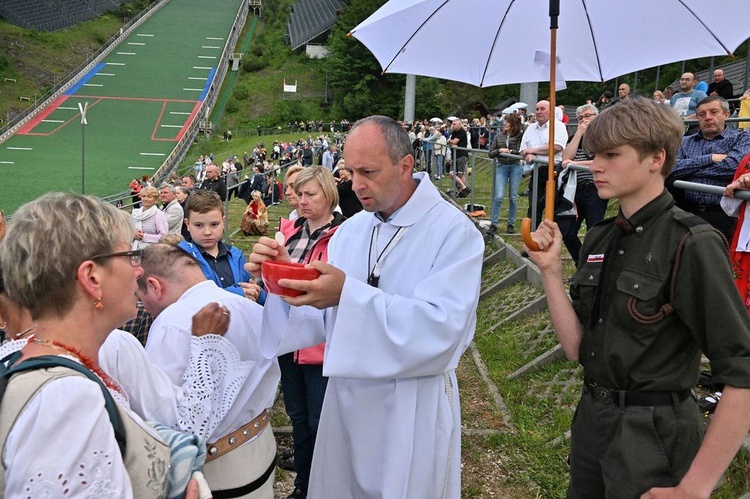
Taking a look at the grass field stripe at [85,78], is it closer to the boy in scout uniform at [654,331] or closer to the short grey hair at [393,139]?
the short grey hair at [393,139]

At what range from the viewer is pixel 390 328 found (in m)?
2.11

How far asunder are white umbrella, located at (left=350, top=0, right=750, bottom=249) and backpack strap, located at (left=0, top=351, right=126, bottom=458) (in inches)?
83.3

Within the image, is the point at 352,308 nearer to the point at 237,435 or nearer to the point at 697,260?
the point at 237,435

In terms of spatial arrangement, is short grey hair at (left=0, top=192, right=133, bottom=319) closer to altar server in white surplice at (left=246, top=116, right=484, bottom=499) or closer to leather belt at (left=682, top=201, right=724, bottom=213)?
altar server in white surplice at (left=246, top=116, right=484, bottom=499)

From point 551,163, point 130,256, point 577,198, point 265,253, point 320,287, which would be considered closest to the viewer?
point 130,256

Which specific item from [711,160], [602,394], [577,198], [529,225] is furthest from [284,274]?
[577,198]

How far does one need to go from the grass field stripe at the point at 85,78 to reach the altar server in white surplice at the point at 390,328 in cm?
5241

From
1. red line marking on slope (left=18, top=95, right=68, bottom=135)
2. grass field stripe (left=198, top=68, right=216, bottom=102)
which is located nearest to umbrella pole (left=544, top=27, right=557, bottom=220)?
red line marking on slope (left=18, top=95, right=68, bottom=135)

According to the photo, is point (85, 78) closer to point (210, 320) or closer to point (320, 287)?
point (210, 320)

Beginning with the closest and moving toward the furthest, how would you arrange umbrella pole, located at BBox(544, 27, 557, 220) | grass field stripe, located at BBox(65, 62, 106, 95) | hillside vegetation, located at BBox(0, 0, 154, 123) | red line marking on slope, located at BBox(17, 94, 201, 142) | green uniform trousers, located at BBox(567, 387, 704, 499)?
1. green uniform trousers, located at BBox(567, 387, 704, 499)
2. umbrella pole, located at BBox(544, 27, 557, 220)
3. red line marking on slope, located at BBox(17, 94, 201, 142)
4. hillside vegetation, located at BBox(0, 0, 154, 123)
5. grass field stripe, located at BBox(65, 62, 106, 95)

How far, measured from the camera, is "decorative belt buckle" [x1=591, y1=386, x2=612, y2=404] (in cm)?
197

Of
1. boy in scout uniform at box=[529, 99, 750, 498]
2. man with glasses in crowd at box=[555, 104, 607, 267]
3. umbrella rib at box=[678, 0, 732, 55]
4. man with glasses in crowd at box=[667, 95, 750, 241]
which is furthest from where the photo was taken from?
man with glasses in crowd at box=[555, 104, 607, 267]

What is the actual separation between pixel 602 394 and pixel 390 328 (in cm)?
72

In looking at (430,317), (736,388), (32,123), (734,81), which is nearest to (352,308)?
(430,317)
